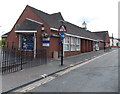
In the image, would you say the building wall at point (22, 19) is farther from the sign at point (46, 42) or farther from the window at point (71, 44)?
the window at point (71, 44)

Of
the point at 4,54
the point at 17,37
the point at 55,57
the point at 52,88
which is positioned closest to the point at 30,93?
the point at 52,88

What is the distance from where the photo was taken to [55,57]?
46.6 ft

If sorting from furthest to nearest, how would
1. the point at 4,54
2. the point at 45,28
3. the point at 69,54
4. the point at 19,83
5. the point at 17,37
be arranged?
the point at 69,54 → the point at 17,37 → the point at 45,28 → the point at 4,54 → the point at 19,83

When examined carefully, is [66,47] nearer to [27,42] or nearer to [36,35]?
[36,35]

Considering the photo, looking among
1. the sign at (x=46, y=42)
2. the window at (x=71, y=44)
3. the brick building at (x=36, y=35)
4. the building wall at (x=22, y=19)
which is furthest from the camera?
the window at (x=71, y=44)

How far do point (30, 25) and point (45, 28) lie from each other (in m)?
2.00

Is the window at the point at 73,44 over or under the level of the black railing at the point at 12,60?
over

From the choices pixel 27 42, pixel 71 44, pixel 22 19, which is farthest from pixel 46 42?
pixel 22 19

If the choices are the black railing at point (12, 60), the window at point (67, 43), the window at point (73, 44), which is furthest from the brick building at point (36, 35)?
the black railing at point (12, 60)

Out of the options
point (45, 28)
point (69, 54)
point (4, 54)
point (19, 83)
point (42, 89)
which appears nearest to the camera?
point (42, 89)

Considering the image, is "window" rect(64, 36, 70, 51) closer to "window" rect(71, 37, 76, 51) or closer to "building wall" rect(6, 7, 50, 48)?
"window" rect(71, 37, 76, 51)

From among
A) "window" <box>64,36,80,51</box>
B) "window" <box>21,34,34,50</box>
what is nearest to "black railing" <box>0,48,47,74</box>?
"window" <box>21,34,34,50</box>

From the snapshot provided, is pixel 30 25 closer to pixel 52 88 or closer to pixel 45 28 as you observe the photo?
pixel 45 28

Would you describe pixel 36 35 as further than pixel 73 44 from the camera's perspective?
No
